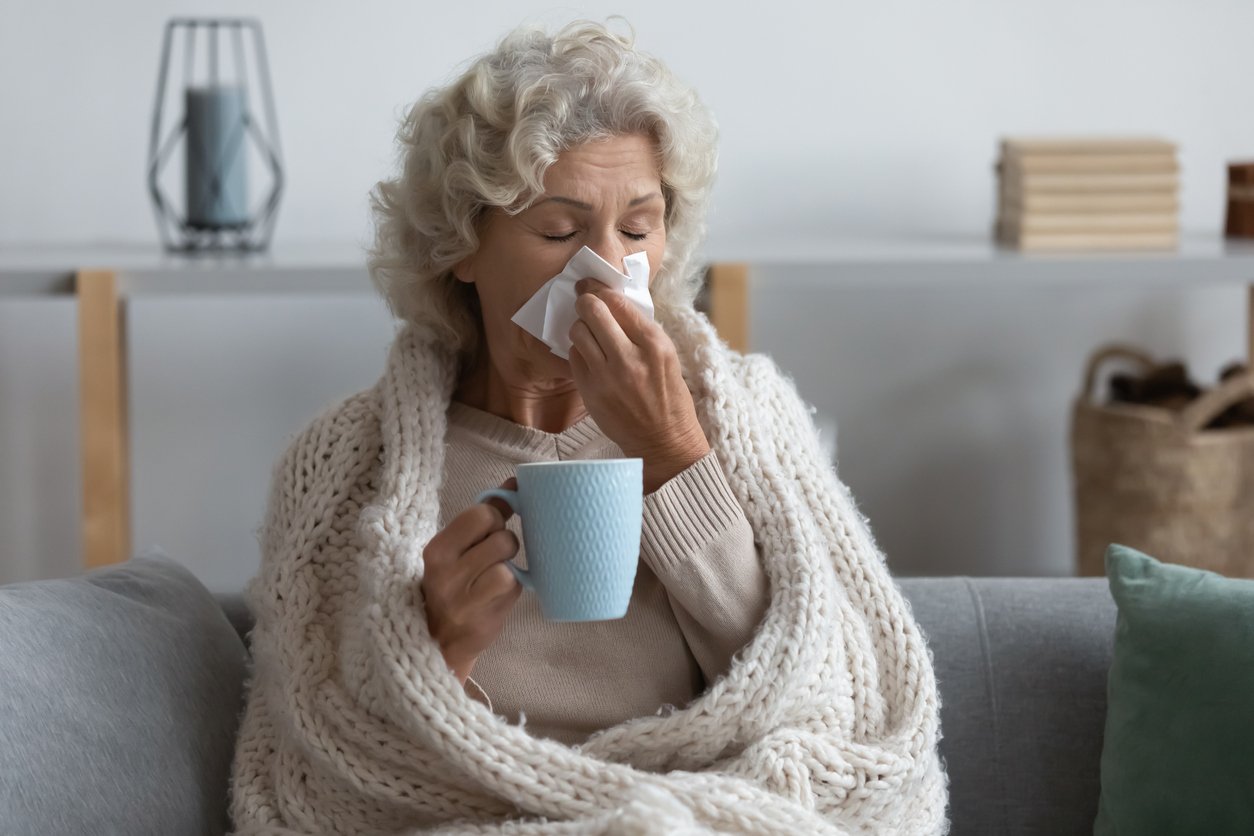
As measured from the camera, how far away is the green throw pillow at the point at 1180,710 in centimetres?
142

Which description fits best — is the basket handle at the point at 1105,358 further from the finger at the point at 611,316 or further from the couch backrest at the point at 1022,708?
the finger at the point at 611,316

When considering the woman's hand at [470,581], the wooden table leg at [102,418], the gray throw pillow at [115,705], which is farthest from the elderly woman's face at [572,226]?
the wooden table leg at [102,418]

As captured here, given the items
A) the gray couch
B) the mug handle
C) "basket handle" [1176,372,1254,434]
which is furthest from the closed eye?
"basket handle" [1176,372,1254,434]

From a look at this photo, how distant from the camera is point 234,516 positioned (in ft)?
10.1

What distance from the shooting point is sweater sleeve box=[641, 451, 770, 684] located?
135 cm

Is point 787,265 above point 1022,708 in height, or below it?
above

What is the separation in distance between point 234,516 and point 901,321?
1524 mm

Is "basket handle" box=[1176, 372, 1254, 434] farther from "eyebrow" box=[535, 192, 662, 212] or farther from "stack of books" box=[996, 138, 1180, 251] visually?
"eyebrow" box=[535, 192, 662, 212]

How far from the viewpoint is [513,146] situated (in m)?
1.40

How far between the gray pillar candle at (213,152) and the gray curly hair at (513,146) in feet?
3.93

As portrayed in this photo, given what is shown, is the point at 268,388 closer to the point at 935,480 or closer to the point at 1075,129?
the point at 935,480

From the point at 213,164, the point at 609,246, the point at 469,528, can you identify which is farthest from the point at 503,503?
the point at 213,164

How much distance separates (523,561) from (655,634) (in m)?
0.15

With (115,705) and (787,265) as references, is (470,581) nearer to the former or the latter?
(115,705)
